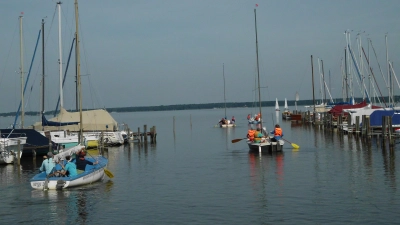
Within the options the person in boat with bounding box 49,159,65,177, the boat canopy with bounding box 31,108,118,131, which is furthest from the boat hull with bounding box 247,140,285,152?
the person in boat with bounding box 49,159,65,177

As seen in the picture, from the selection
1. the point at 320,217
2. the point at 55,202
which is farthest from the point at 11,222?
the point at 320,217

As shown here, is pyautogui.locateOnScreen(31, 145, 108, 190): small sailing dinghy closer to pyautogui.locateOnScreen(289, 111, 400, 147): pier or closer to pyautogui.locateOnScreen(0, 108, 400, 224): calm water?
pyautogui.locateOnScreen(0, 108, 400, 224): calm water

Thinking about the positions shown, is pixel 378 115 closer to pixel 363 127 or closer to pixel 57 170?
pixel 363 127

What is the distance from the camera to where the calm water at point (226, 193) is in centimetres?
2100

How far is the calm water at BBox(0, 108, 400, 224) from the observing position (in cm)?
2100

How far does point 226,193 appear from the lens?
25.8 metres

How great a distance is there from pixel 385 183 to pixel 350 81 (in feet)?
201

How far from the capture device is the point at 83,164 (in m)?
29.4

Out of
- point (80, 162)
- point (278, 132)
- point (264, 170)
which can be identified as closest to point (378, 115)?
point (278, 132)

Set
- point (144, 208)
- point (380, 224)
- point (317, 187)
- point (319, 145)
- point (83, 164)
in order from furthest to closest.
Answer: point (319, 145), point (83, 164), point (317, 187), point (144, 208), point (380, 224)

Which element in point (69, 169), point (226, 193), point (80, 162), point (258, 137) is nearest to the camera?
point (226, 193)

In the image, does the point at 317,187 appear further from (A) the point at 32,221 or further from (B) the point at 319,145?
(B) the point at 319,145

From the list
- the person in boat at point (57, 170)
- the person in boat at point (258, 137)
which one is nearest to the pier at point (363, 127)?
the person in boat at point (258, 137)

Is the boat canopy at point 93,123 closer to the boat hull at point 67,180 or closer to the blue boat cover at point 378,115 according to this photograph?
the boat hull at point 67,180
